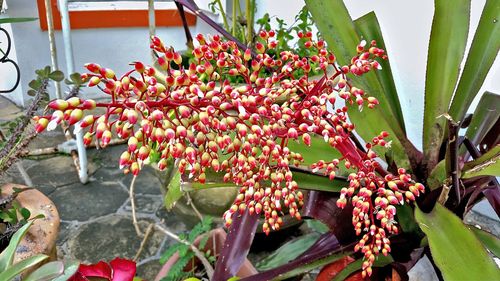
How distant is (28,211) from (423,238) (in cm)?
78

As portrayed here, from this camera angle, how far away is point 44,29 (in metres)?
2.79

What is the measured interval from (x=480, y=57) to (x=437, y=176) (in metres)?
0.22

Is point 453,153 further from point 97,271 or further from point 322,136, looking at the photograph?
point 97,271

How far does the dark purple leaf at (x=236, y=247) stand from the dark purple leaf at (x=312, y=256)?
4cm

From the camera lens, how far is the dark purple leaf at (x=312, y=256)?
776 millimetres

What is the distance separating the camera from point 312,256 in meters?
0.81

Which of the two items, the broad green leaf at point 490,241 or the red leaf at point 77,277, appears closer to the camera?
the red leaf at point 77,277

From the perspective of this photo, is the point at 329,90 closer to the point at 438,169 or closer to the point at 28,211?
the point at 438,169

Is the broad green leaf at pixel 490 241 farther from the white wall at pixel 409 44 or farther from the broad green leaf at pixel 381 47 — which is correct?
the white wall at pixel 409 44

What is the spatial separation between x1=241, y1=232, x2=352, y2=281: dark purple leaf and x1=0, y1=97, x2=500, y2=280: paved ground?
785mm

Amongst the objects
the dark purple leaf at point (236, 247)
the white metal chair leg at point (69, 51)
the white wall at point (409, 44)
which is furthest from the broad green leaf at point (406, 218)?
the white metal chair leg at point (69, 51)

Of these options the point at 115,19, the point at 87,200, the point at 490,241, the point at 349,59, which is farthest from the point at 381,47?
the point at 115,19

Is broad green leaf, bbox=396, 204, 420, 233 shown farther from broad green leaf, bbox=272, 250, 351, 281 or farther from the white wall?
the white wall

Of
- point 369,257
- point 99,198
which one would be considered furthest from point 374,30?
point 99,198
